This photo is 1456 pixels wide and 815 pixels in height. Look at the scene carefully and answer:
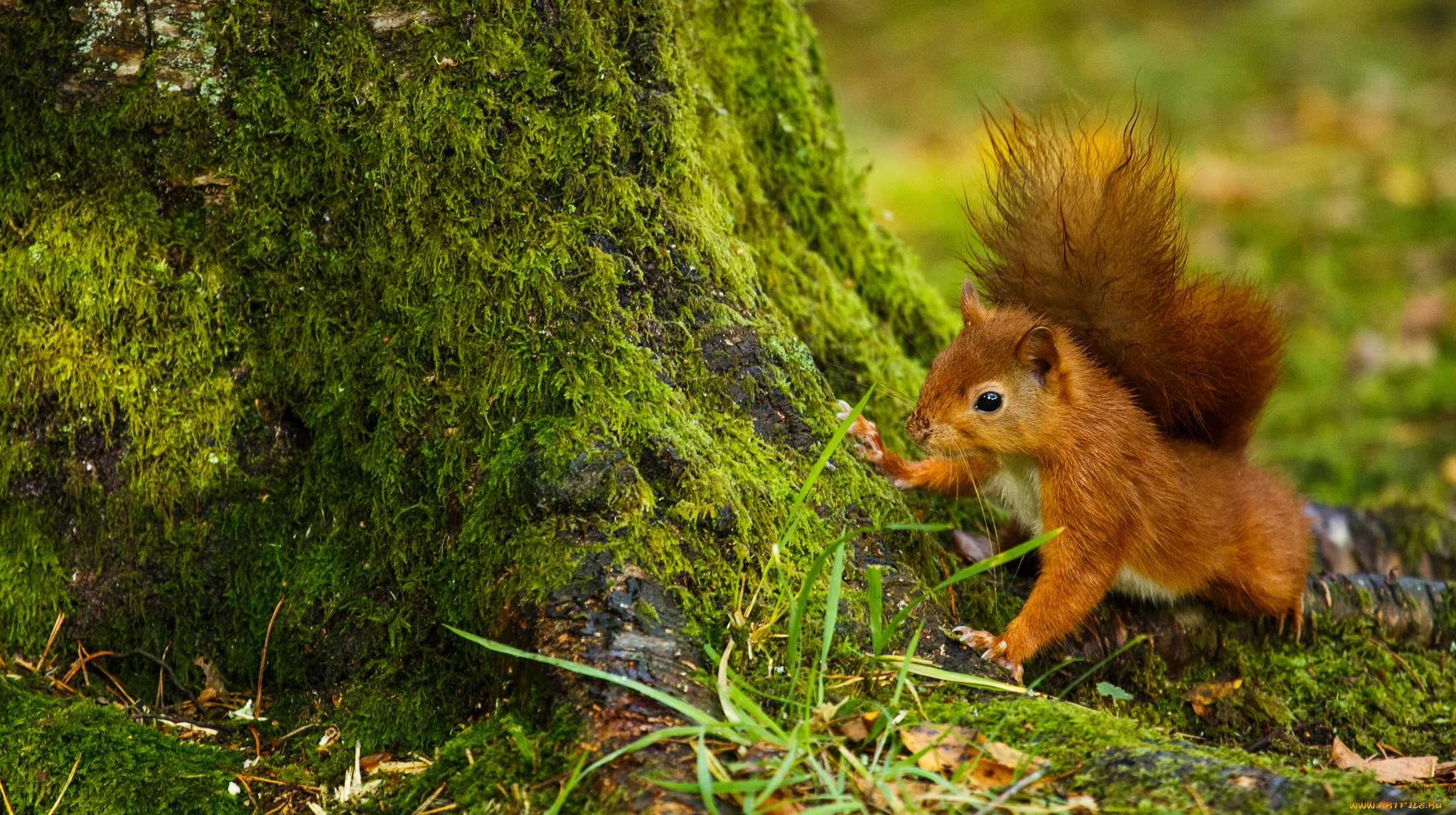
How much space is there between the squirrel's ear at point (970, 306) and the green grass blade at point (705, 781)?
1657mm

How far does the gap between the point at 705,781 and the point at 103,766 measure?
141 centimetres

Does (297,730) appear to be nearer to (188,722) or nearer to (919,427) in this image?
(188,722)

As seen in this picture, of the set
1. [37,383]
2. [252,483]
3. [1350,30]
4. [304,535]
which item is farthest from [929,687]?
[1350,30]

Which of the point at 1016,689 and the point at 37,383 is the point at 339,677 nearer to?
the point at 37,383

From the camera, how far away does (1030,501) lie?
3.19m

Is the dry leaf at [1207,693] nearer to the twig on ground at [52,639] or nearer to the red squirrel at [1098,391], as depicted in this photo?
the red squirrel at [1098,391]

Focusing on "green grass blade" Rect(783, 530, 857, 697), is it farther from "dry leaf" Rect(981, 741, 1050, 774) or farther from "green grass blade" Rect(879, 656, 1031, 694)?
"dry leaf" Rect(981, 741, 1050, 774)

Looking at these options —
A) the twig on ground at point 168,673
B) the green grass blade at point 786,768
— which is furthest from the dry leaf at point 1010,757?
the twig on ground at point 168,673

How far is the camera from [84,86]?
2664mm

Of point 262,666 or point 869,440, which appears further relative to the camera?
point 869,440

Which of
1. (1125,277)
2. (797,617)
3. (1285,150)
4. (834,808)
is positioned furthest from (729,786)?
(1285,150)

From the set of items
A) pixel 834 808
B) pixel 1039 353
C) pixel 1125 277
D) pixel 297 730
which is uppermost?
pixel 1125 277

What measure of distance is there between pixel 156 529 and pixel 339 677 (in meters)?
0.60

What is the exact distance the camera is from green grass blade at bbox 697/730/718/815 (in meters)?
1.82
